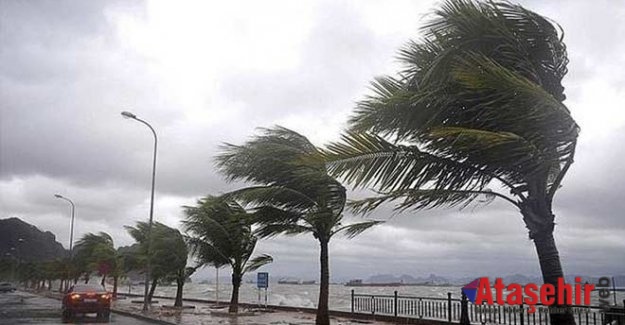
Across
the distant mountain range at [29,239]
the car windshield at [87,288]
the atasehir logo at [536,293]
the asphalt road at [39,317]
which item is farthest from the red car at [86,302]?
the distant mountain range at [29,239]

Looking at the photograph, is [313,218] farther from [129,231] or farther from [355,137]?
[129,231]

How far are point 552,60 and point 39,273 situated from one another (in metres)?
100

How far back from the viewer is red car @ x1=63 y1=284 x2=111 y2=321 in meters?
26.2

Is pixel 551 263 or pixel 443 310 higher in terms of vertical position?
pixel 551 263

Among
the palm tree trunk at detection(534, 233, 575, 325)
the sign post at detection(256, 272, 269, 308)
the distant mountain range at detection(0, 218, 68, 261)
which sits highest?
the distant mountain range at detection(0, 218, 68, 261)

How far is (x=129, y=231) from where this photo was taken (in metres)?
43.6

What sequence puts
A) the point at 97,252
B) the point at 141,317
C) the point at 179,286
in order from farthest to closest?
the point at 97,252 < the point at 179,286 < the point at 141,317

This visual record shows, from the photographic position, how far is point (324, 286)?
18000mm

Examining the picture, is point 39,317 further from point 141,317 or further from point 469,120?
point 469,120

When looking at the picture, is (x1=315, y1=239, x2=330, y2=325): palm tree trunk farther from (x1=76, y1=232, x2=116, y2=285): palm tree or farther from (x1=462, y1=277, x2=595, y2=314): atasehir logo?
(x1=76, y1=232, x2=116, y2=285): palm tree

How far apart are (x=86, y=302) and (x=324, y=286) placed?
43.7ft

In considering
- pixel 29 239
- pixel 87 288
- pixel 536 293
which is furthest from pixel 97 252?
pixel 29 239

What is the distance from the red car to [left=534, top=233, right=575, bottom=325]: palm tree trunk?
21.2 metres

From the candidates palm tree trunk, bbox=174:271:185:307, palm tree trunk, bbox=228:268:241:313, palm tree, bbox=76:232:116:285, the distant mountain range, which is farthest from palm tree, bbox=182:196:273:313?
the distant mountain range
